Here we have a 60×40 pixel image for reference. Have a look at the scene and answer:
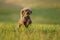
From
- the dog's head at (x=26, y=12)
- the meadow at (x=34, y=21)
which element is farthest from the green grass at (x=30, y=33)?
the dog's head at (x=26, y=12)

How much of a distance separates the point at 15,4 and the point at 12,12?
372 mm

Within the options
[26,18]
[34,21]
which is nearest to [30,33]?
[26,18]

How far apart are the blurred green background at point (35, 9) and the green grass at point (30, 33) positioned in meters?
2.49

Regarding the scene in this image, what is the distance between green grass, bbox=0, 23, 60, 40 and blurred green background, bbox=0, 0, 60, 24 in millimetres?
2485

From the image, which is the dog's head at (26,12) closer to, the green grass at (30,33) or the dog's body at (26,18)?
the dog's body at (26,18)

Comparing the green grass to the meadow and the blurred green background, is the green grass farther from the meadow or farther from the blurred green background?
the blurred green background

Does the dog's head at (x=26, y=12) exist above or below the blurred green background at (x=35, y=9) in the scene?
above

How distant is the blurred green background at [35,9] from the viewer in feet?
24.6

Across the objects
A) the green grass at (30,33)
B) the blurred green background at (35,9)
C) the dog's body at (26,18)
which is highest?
the dog's body at (26,18)

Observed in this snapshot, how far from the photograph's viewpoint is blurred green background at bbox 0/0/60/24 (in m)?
7.50

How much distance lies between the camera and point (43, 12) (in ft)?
26.7

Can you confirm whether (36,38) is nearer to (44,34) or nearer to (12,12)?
(44,34)

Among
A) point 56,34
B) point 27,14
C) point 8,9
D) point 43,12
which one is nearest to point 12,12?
point 8,9

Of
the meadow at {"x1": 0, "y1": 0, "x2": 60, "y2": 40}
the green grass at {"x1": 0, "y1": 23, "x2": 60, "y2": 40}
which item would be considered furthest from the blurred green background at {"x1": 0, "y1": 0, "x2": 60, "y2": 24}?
the green grass at {"x1": 0, "y1": 23, "x2": 60, "y2": 40}
